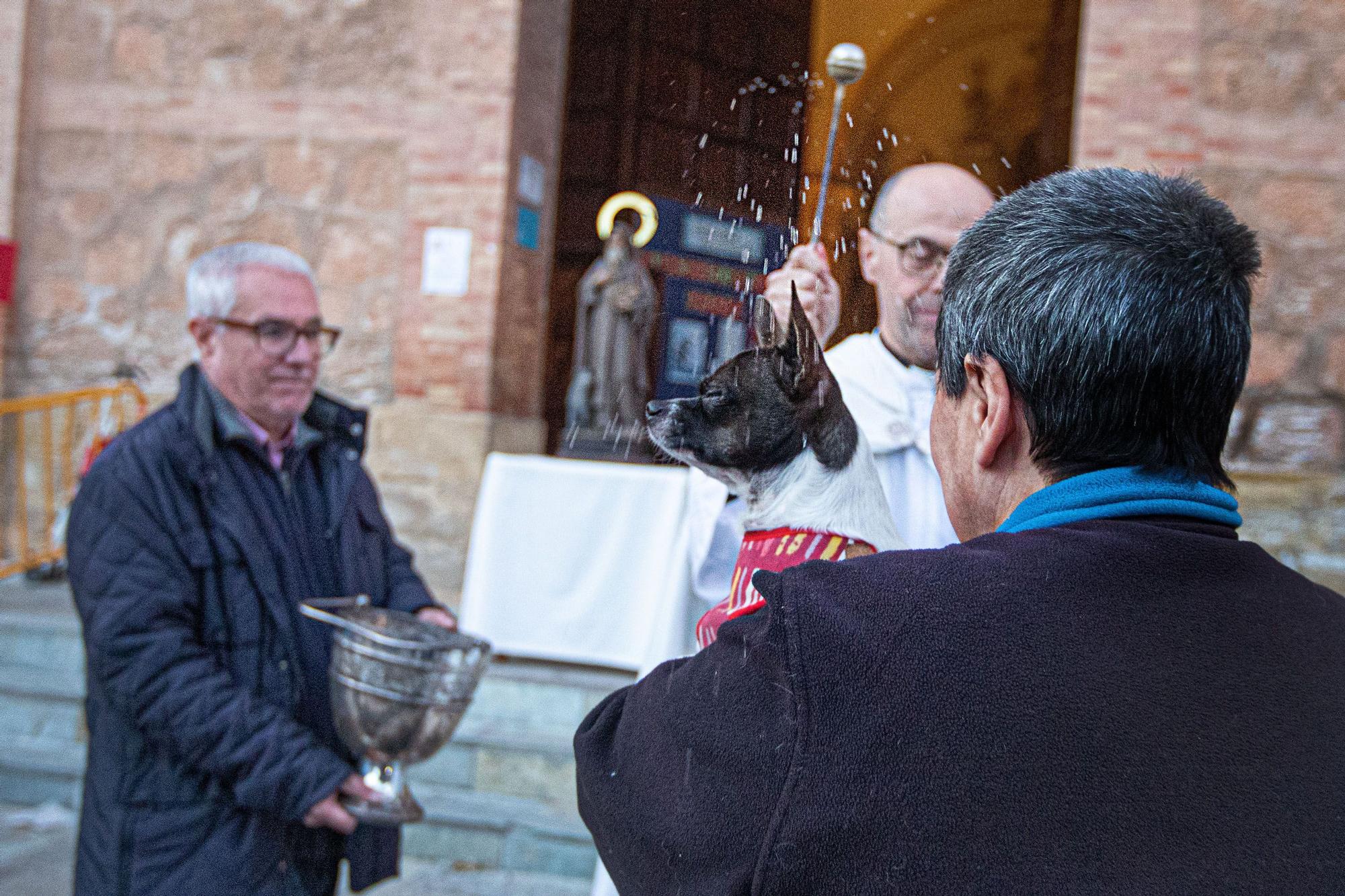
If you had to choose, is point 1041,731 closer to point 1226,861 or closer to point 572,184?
point 1226,861

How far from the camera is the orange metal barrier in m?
6.68

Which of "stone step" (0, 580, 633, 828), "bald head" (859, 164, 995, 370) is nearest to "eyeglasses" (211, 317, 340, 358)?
"bald head" (859, 164, 995, 370)

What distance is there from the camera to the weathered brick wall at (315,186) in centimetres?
643

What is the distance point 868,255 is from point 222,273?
1.90 meters

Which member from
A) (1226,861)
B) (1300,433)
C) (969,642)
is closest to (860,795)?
(969,642)

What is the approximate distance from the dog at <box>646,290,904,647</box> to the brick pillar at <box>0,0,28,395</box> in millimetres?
7120

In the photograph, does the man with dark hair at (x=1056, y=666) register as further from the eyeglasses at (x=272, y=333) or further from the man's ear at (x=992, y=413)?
the eyeglasses at (x=272, y=333)

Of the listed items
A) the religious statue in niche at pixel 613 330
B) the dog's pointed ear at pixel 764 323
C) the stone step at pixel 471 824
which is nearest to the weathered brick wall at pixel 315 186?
the religious statue in niche at pixel 613 330

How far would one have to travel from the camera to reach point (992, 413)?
929 mm

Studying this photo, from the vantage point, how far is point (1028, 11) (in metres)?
6.12

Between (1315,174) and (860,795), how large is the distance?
6.31 m

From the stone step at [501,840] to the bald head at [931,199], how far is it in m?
3.51

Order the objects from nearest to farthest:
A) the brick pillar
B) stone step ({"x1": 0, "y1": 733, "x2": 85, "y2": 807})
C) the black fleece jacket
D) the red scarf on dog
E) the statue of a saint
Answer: the black fleece jacket
the red scarf on dog
stone step ({"x1": 0, "y1": 733, "x2": 85, "y2": 807})
the statue of a saint
the brick pillar

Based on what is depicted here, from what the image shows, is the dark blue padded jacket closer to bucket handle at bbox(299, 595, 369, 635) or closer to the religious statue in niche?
bucket handle at bbox(299, 595, 369, 635)
